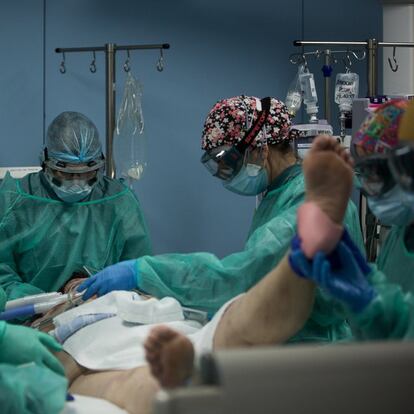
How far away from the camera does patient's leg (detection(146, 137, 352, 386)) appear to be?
116 centimetres

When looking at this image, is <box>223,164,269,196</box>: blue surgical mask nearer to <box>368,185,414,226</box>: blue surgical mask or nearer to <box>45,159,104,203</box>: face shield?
<box>45,159,104,203</box>: face shield

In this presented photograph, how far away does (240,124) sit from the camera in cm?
238

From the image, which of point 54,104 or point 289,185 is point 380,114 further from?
point 54,104

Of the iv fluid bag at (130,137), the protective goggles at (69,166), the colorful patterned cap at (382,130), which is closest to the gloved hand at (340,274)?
the colorful patterned cap at (382,130)

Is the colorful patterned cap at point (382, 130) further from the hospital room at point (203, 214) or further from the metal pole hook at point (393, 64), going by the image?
the metal pole hook at point (393, 64)

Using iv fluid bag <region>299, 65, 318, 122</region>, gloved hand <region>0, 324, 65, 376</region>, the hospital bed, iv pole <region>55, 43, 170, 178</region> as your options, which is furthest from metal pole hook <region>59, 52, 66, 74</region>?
the hospital bed

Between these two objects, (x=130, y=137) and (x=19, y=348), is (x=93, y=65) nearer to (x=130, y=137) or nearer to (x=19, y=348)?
(x=130, y=137)

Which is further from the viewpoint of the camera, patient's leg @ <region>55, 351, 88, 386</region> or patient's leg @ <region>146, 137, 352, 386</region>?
patient's leg @ <region>55, 351, 88, 386</region>

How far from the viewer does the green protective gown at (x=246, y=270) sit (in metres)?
2.04

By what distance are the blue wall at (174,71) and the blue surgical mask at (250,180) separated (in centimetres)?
150

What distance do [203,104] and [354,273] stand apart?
265cm

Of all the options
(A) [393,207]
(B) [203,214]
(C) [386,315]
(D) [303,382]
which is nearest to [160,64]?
Result: (B) [203,214]

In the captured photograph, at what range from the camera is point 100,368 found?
2.00 metres

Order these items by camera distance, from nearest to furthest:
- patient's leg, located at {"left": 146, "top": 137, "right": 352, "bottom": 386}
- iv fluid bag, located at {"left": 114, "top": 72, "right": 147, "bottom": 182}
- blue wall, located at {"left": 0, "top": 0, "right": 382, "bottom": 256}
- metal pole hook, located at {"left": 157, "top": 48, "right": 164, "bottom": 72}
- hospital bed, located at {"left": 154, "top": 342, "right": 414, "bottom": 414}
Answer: hospital bed, located at {"left": 154, "top": 342, "right": 414, "bottom": 414} < patient's leg, located at {"left": 146, "top": 137, "right": 352, "bottom": 386} < iv fluid bag, located at {"left": 114, "top": 72, "right": 147, "bottom": 182} < metal pole hook, located at {"left": 157, "top": 48, "right": 164, "bottom": 72} < blue wall, located at {"left": 0, "top": 0, "right": 382, "bottom": 256}
